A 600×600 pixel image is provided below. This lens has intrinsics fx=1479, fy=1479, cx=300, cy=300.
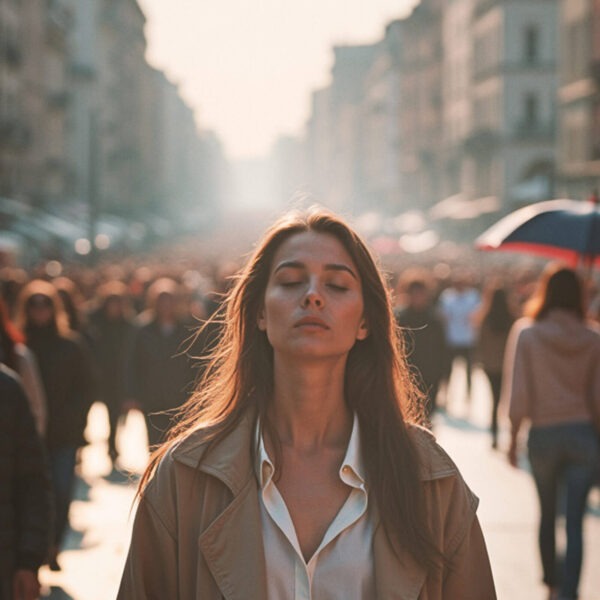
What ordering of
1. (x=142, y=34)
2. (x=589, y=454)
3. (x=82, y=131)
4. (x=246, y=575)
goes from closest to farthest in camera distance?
(x=246, y=575) → (x=589, y=454) → (x=82, y=131) → (x=142, y=34)

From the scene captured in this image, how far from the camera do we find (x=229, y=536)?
3094mm

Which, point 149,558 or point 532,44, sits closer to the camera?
point 149,558

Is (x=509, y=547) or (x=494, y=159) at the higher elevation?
(x=494, y=159)

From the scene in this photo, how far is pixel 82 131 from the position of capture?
92250 millimetres

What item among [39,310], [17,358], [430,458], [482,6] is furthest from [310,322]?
[482,6]

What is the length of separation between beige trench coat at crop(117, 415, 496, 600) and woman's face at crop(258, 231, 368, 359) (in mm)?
235

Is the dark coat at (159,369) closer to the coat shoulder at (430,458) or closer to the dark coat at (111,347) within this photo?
the dark coat at (111,347)

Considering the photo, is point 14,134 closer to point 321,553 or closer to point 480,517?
point 480,517

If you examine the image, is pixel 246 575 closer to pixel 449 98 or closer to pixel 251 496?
pixel 251 496

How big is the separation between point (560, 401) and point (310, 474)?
4.73 metres

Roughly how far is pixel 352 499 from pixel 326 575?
183mm

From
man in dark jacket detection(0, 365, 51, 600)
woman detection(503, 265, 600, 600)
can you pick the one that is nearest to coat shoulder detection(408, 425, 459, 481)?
man in dark jacket detection(0, 365, 51, 600)

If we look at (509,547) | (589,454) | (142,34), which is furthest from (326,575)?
(142,34)

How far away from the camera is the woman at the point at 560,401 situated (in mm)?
7730
